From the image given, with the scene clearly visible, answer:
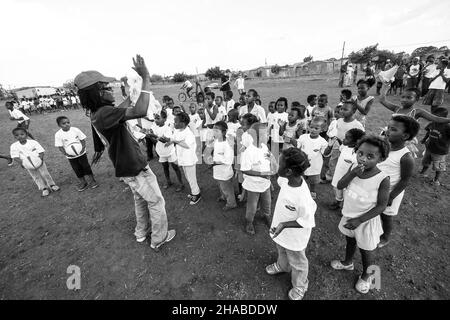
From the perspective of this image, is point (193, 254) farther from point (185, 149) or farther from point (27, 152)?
point (27, 152)

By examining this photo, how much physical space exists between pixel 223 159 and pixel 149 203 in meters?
1.31

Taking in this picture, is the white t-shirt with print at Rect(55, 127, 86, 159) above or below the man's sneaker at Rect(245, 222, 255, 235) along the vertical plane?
above

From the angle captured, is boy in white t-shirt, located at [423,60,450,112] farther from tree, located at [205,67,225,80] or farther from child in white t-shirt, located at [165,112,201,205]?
tree, located at [205,67,225,80]

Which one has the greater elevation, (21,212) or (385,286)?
(21,212)

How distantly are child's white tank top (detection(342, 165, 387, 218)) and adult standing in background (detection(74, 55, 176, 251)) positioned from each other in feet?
7.49

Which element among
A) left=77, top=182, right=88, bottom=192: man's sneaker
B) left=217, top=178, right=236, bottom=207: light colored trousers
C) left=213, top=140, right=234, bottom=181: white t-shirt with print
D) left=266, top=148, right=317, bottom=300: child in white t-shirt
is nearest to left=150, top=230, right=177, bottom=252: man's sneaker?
left=217, top=178, right=236, bottom=207: light colored trousers

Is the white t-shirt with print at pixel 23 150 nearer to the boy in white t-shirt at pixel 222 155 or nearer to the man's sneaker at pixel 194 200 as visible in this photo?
the man's sneaker at pixel 194 200

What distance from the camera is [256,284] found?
251 cm

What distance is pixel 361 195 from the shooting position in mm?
2090

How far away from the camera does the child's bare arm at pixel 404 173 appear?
2205mm

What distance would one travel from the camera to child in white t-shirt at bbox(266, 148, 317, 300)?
6.31 feet
